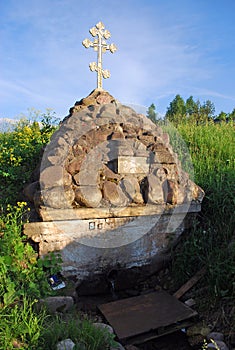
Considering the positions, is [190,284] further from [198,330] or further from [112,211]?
[112,211]

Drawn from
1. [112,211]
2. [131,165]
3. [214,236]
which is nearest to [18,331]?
[112,211]

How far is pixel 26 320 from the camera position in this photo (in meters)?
2.32

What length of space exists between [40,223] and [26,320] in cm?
123

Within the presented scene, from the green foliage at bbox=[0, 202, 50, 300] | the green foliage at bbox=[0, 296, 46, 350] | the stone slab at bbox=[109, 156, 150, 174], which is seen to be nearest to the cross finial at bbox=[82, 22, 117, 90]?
the stone slab at bbox=[109, 156, 150, 174]

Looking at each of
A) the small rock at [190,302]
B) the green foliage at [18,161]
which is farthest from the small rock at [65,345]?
the green foliage at [18,161]

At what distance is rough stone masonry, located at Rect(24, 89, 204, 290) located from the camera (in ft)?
11.6

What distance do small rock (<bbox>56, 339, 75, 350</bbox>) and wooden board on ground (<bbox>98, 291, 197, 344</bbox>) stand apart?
2.81 feet

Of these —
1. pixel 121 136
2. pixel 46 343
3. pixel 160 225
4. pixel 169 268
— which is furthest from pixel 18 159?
pixel 46 343

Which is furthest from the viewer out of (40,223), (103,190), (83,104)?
(83,104)

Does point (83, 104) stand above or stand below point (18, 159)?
above

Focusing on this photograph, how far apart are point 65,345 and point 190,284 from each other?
1973 millimetres

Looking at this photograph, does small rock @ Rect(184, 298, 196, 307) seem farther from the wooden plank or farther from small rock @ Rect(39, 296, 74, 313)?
small rock @ Rect(39, 296, 74, 313)

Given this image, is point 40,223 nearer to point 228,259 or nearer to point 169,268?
point 169,268

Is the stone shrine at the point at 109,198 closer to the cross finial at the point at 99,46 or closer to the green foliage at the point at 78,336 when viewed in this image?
the cross finial at the point at 99,46
